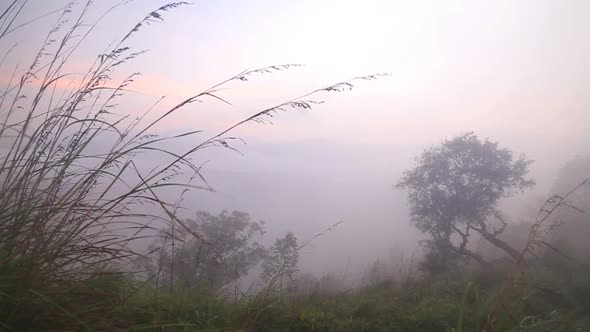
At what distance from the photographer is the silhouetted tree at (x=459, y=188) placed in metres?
17.5

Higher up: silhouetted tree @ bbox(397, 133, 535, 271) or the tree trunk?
silhouetted tree @ bbox(397, 133, 535, 271)

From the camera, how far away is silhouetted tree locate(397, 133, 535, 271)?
57.5 feet

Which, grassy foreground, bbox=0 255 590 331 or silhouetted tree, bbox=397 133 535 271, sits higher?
silhouetted tree, bbox=397 133 535 271

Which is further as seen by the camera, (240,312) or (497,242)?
(497,242)

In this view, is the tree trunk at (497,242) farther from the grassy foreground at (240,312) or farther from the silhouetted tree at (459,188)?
the grassy foreground at (240,312)

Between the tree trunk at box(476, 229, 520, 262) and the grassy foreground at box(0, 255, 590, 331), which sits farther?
the tree trunk at box(476, 229, 520, 262)

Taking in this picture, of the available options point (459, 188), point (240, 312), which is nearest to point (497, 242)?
point (459, 188)

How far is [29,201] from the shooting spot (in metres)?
1.60

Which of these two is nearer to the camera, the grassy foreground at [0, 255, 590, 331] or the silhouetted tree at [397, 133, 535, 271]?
the grassy foreground at [0, 255, 590, 331]

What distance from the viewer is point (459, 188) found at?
18078 mm

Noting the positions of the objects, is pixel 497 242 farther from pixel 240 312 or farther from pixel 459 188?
pixel 240 312

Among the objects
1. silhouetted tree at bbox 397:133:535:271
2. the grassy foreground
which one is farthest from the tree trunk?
the grassy foreground

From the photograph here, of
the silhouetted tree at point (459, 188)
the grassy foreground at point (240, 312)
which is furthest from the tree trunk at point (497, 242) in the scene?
the grassy foreground at point (240, 312)

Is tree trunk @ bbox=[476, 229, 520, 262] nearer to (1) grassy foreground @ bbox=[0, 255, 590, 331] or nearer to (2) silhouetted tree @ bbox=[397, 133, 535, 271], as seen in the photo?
→ (2) silhouetted tree @ bbox=[397, 133, 535, 271]
